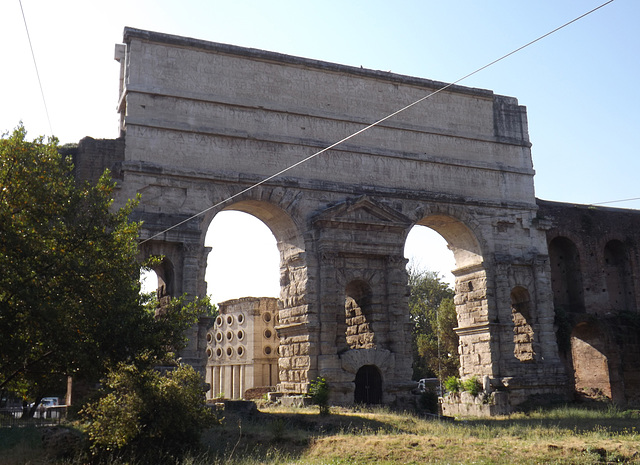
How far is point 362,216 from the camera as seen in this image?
66.3 feet

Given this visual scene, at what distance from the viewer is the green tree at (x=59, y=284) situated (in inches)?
383

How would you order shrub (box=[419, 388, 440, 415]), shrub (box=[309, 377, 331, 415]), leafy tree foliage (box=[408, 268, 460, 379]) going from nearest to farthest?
shrub (box=[309, 377, 331, 415]), shrub (box=[419, 388, 440, 415]), leafy tree foliage (box=[408, 268, 460, 379])

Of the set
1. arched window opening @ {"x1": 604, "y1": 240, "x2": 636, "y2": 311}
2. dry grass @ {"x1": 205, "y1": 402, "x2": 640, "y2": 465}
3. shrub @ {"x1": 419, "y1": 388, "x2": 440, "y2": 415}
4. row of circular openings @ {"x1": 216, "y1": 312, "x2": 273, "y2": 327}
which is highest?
arched window opening @ {"x1": 604, "y1": 240, "x2": 636, "y2": 311}

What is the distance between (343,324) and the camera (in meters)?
19.4

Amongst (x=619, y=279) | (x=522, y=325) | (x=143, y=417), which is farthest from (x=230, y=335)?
(x=143, y=417)

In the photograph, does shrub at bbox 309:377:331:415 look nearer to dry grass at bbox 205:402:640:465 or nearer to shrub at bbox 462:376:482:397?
dry grass at bbox 205:402:640:465

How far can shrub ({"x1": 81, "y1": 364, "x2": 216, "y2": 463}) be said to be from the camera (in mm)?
10578

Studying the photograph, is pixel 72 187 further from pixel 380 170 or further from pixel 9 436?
pixel 380 170

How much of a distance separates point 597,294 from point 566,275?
1310mm

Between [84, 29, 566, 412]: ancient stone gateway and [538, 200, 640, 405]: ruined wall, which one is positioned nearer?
[84, 29, 566, 412]: ancient stone gateway

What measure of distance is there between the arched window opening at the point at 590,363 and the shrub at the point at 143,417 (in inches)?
695

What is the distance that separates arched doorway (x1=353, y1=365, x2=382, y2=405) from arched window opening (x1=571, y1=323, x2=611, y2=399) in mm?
9234

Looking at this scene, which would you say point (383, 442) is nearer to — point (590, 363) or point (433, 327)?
point (590, 363)

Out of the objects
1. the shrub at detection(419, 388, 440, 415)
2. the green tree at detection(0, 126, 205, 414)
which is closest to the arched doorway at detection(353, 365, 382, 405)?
the shrub at detection(419, 388, 440, 415)
